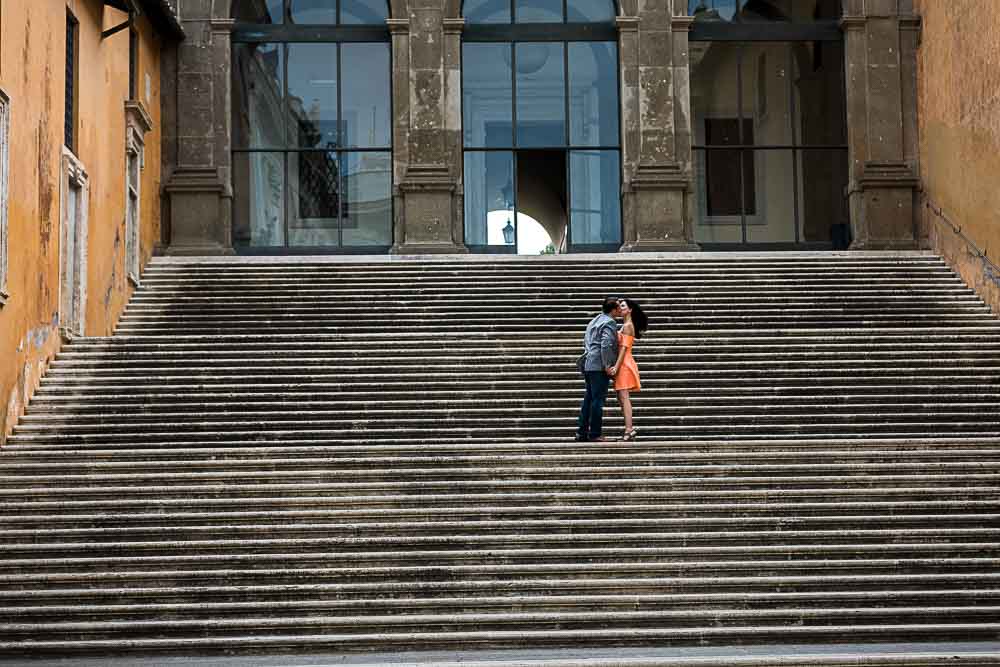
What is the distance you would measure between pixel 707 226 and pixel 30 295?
1266 cm

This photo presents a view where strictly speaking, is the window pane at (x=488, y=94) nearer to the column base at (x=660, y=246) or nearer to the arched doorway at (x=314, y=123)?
the arched doorway at (x=314, y=123)

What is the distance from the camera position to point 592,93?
25594 millimetres

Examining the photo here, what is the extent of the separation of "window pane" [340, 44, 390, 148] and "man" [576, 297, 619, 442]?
11.6 m

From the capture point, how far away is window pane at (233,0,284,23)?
2523cm

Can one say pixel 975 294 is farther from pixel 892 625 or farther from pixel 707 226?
pixel 892 625

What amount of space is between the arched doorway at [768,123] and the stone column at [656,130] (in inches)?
35.7

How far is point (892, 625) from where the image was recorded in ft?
36.4

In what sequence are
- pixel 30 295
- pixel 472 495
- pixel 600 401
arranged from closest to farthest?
pixel 472 495 → pixel 600 401 → pixel 30 295

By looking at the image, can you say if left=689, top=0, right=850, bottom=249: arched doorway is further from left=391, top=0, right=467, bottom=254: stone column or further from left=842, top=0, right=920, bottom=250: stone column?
left=391, top=0, right=467, bottom=254: stone column

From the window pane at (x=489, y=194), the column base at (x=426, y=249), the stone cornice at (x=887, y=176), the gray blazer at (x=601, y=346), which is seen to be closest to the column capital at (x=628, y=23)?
the window pane at (x=489, y=194)

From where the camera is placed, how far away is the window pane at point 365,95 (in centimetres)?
2534

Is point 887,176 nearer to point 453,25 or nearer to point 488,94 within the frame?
point 488,94

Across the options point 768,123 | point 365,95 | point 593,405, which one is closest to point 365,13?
point 365,95

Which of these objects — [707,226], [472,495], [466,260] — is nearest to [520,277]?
[466,260]
